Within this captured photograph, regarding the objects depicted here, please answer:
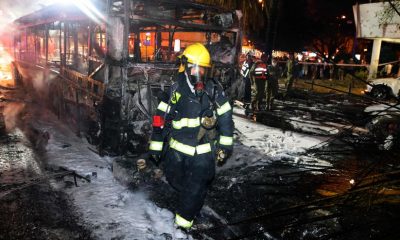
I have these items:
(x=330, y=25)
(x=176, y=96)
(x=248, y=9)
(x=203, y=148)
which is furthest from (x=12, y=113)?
(x=330, y=25)

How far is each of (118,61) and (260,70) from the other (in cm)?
548

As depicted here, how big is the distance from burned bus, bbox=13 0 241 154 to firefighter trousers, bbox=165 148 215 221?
1192 millimetres

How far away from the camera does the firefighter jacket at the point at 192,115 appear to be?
139 inches

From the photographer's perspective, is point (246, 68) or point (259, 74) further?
point (246, 68)

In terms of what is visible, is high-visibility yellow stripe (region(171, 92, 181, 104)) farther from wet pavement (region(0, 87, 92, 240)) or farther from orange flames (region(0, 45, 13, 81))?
orange flames (region(0, 45, 13, 81))

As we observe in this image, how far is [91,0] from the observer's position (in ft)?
18.4

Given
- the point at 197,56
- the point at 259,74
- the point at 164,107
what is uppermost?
the point at 197,56

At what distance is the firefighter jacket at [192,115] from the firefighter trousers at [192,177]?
10 centimetres

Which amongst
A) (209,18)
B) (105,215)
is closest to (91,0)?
(209,18)

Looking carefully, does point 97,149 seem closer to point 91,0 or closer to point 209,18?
point 91,0

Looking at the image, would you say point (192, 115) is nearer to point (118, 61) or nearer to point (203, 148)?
point (203, 148)

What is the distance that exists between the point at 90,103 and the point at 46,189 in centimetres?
220

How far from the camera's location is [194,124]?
3.53 metres

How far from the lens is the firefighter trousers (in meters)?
3.53
